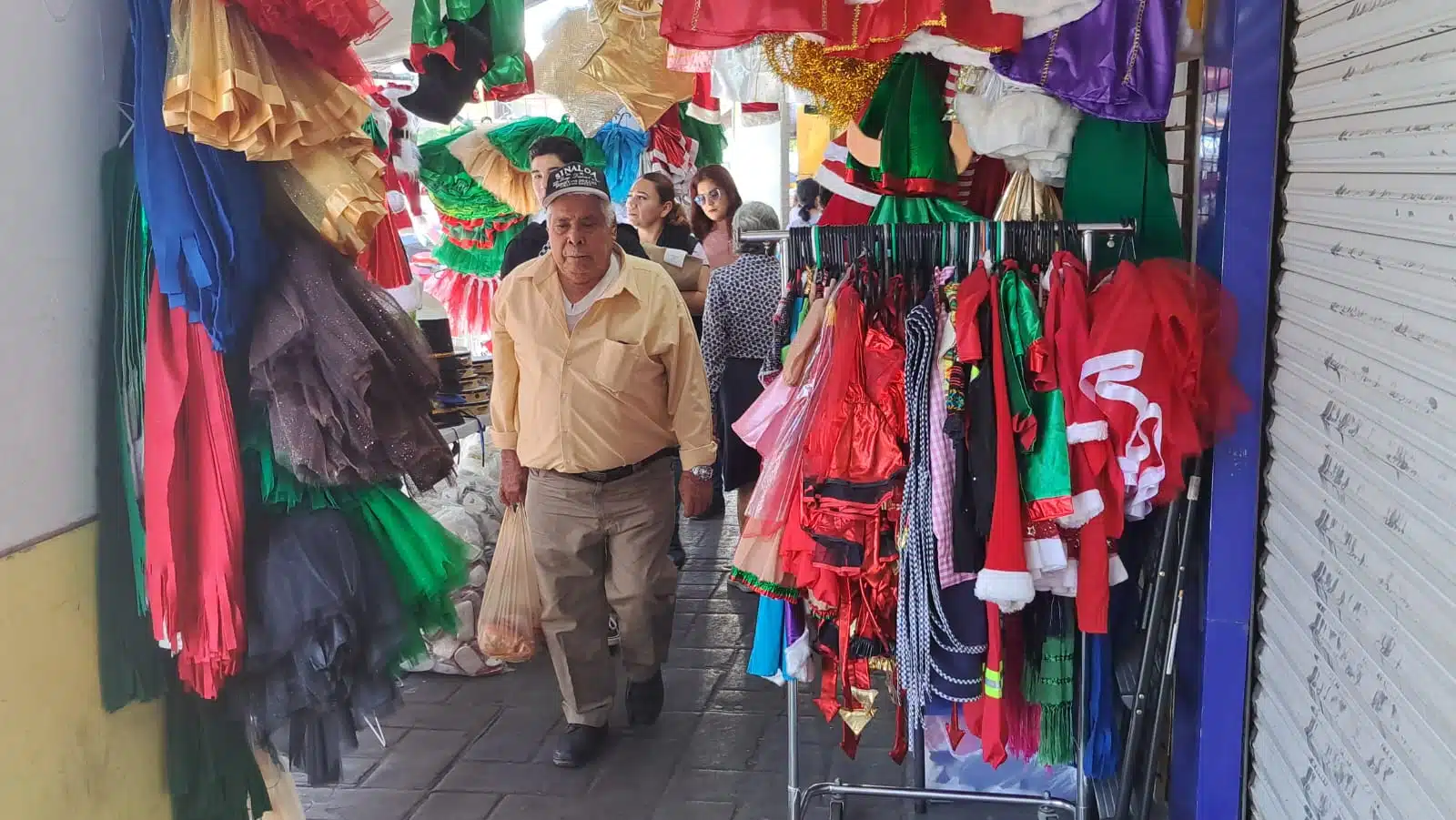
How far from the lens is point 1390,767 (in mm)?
→ 1734

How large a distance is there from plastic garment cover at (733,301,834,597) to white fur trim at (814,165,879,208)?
22.9 inches

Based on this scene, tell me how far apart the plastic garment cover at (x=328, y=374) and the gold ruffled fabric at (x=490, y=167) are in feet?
11.2

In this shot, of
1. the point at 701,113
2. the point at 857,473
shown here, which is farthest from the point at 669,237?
the point at 857,473

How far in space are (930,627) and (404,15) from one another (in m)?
2.83

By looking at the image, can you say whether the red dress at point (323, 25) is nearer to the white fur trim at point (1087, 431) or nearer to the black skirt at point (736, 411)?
the white fur trim at point (1087, 431)

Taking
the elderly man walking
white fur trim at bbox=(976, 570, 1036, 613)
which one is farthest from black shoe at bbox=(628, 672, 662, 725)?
white fur trim at bbox=(976, 570, 1036, 613)

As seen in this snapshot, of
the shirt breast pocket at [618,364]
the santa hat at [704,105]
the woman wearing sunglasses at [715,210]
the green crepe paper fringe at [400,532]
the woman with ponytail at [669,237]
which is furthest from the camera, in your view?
the santa hat at [704,105]

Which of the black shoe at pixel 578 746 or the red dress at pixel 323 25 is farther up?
the red dress at pixel 323 25

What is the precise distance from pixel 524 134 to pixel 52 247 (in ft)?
12.7

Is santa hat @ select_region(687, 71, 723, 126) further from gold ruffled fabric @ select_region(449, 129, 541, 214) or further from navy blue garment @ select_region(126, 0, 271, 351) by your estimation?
navy blue garment @ select_region(126, 0, 271, 351)

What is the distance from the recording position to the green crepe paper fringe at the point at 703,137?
256 inches

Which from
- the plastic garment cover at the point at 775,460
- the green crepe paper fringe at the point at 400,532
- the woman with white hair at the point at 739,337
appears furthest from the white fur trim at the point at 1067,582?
the woman with white hair at the point at 739,337

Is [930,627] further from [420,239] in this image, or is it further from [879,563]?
[420,239]

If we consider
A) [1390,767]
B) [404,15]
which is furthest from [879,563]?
[404,15]
